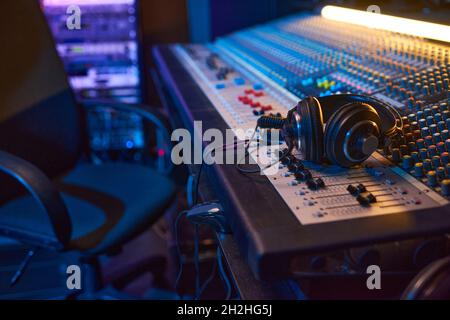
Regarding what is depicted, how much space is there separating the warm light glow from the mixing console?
7cm

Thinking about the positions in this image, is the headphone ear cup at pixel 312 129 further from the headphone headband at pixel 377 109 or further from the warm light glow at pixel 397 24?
the warm light glow at pixel 397 24

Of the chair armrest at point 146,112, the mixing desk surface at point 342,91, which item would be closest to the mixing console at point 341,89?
the mixing desk surface at point 342,91

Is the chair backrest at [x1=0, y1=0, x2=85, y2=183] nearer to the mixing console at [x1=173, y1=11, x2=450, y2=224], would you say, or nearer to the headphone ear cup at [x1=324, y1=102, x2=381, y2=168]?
the mixing console at [x1=173, y1=11, x2=450, y2=224]

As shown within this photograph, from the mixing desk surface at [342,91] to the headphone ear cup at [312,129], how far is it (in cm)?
3

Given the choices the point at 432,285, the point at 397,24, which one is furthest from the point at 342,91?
the point at 432,285

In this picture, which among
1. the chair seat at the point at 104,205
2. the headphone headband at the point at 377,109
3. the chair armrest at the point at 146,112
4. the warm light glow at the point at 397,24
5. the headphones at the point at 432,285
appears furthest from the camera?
the chair armrest at the point at 146,112

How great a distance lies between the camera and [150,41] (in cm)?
258

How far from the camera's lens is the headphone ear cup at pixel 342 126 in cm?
81

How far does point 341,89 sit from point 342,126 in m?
0.39

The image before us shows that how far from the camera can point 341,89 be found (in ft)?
3.82

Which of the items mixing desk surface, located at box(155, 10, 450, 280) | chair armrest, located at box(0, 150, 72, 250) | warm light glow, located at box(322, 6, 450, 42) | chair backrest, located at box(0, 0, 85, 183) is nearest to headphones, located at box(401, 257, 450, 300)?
mixing desk surface, located at box(155, 10, 450, 280)

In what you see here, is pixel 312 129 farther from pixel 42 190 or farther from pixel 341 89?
pixel 42 190
